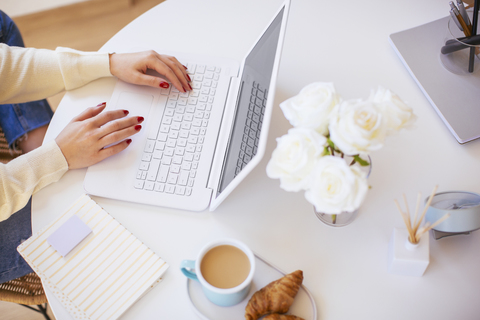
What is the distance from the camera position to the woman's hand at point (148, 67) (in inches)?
38.6

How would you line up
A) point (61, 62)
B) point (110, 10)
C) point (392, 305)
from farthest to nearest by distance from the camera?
point (110, 10), point (61, 62), point (392, 305)

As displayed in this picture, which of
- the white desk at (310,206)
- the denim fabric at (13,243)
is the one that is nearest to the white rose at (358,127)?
the white desk at (310,206)

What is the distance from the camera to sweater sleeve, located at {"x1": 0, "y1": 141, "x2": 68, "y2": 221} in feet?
2.75

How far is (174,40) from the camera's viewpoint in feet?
3.59

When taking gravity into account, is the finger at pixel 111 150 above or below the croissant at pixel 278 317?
above

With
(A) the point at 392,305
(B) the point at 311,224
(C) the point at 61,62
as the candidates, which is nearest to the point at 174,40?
(C) the point at 61,62

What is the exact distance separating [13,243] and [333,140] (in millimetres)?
909

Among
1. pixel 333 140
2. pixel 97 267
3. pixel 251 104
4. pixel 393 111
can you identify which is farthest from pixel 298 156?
pixel 97 267

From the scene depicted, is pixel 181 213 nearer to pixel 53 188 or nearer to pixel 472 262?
pixel 53 188

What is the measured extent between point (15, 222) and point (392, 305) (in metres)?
0.98

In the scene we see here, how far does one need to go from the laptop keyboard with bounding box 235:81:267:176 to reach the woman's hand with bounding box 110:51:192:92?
20 centimetres

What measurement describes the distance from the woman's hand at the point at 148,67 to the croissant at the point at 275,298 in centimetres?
55

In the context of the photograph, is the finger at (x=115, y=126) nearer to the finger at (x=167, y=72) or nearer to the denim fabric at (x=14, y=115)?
the finger at (x=167, y=72)

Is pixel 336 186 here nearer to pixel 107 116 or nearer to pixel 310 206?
pixel 310 206
